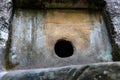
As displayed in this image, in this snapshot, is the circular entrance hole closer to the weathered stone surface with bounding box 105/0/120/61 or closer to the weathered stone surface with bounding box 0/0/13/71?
the weathered stone surface with bounding box 105/0/120/61

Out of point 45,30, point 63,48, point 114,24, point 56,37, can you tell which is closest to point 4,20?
point 45,30

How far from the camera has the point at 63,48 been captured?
388 centimetres

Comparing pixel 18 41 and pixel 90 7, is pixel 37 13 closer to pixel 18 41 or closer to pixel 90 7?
pixel 18 41

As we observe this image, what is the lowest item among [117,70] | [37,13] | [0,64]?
[0,64]

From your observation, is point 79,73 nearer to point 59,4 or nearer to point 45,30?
point 45,30

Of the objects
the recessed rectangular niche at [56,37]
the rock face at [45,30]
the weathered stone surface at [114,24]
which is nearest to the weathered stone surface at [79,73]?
the rock face at [45,30]

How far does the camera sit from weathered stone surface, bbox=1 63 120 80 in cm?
159

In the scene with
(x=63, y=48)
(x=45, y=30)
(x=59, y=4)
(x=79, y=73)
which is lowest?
(x=63, y=48)

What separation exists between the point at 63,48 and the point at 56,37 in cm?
50

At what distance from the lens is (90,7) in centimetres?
360

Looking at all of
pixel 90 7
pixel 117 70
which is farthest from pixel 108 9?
pixel 117 70

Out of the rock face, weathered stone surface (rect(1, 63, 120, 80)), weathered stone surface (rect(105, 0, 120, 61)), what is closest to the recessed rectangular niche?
the rock face

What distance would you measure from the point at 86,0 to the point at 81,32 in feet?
1.38

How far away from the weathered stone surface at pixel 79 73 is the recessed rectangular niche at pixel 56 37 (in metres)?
1.25
